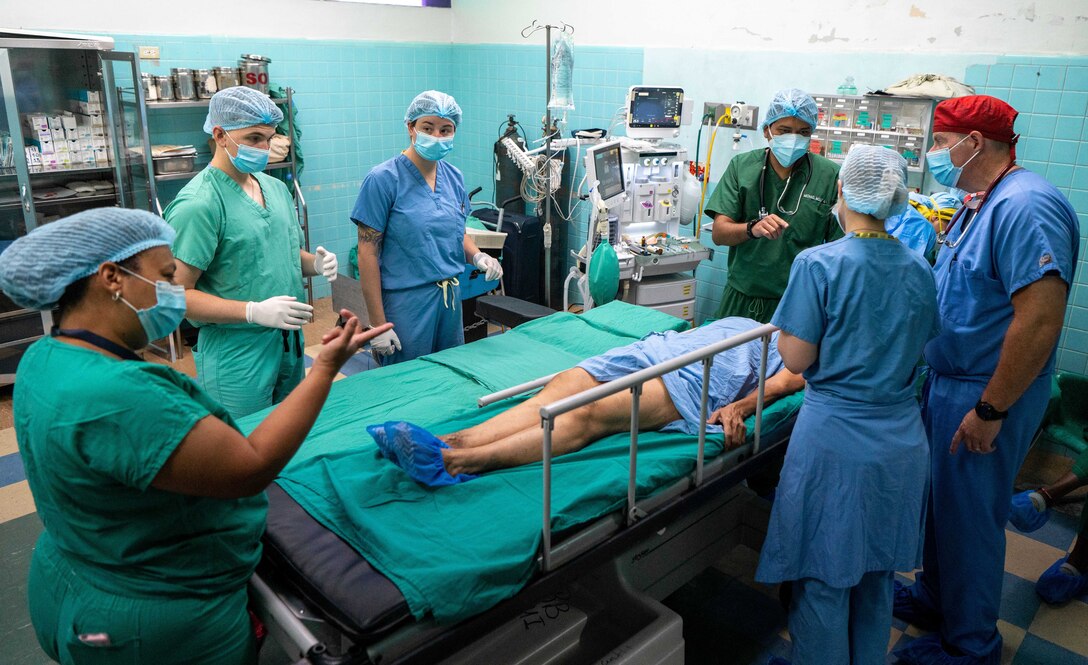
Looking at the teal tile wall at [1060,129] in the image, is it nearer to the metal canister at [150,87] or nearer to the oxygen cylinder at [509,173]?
the oxygen cylinder at [509,173]

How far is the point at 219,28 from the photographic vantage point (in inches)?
217

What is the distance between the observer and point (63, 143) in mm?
4699

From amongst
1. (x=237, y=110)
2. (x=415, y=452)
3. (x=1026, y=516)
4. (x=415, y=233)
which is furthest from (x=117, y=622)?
(x=1026, y=516)

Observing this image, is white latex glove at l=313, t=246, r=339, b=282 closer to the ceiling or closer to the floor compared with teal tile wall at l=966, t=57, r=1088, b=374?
closer to the floor

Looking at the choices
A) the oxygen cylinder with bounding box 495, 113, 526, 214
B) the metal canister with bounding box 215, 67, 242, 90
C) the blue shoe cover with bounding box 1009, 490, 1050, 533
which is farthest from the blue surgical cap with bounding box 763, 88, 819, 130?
the metal canister with bounding box 215, 67, 242, 90

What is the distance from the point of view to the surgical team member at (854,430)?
2.10 metres

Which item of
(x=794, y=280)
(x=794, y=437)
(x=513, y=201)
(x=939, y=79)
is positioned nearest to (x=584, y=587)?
(x=794, y=437)

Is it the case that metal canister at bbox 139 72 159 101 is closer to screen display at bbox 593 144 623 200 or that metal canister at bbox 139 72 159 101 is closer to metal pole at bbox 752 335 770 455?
screen display at bbox 593 144 623 200

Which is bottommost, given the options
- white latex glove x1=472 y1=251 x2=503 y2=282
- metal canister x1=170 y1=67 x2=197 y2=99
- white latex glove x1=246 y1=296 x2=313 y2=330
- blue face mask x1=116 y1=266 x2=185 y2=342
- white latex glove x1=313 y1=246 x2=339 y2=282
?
white latex glove x1=472 y1=251 x2=503 y2=282

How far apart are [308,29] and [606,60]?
7.38 ft

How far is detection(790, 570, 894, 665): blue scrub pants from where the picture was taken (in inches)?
90.2

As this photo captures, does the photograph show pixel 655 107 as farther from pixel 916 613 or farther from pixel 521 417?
pixel 916 613

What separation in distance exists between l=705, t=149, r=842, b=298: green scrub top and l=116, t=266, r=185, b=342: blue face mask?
2507 mm

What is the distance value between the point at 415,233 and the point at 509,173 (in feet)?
9.70
